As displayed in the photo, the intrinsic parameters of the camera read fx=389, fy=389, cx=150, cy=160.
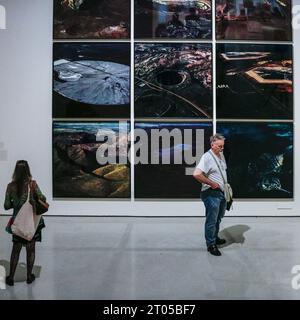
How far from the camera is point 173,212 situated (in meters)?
7.95

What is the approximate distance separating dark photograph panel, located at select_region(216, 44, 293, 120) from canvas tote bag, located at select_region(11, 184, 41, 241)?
5.00 m

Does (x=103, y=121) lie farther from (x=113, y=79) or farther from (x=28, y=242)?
(x=28, y=242)

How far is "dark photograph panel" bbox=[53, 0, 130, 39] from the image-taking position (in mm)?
7859

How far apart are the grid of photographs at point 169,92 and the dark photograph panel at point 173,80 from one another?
20 millimetres

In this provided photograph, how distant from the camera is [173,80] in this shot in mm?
7949

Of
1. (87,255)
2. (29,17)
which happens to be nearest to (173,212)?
(87,255)

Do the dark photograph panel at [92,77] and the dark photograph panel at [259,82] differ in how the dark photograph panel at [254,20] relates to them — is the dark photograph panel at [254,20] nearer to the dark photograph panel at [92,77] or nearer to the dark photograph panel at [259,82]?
the dark photograph panel at [259,82]

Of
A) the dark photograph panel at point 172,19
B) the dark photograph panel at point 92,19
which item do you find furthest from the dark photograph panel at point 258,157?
the dark photograph panel at point 92,19

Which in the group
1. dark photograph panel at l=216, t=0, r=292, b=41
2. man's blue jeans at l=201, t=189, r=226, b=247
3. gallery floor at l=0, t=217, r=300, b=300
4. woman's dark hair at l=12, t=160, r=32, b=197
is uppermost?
dark photograph panel at l=216, t=0, r=292, b=41

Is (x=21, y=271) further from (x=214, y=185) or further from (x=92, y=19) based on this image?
(x=92, y=19)

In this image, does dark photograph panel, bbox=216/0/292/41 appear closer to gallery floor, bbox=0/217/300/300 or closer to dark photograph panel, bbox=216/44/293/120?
dark photograph panel, bbox=216/44/293/120

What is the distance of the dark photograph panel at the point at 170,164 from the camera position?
26.1 ft

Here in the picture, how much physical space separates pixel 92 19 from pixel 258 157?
14.5 ft

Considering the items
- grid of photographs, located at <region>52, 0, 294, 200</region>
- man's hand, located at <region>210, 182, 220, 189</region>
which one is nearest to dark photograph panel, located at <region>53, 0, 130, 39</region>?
grid of photographs, located at <region>52, 0, 294, 200</region>
